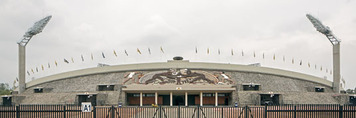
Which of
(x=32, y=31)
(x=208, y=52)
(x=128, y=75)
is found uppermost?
(x=32, y=31)

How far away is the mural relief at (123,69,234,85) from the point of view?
57562 millimetres

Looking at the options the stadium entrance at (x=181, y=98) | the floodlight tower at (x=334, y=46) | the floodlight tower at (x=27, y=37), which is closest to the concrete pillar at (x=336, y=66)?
the floodlight tower at (x=334, y=46)

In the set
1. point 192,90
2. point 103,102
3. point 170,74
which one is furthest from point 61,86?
point 192,90

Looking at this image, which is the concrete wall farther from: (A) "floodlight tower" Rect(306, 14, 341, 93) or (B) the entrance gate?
(B) the entrance gate

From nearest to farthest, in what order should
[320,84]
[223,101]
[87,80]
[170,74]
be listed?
[223,101] < [170,74] < [87,80] < [320,84]

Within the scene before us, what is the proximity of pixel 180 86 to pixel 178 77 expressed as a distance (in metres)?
6.91

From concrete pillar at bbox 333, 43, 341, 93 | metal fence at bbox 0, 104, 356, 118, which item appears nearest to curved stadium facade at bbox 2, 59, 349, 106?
concrete pillar at bbox 333, 43, 341, 93

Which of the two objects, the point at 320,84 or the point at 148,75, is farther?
the point at 320,84

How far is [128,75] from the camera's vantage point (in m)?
63.6

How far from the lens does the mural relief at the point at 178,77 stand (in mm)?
57562

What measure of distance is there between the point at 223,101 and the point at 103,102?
2079 cm

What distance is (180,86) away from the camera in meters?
52.6

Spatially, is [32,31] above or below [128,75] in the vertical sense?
above

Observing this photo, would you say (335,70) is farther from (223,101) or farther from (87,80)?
(87,80)
